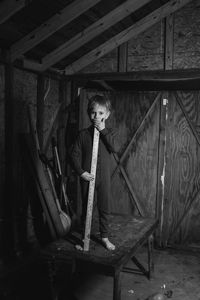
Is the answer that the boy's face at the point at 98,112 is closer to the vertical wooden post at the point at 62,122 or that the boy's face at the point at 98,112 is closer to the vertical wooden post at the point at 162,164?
the vertical wooden post at the point at 162,164

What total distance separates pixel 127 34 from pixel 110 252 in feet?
13.1

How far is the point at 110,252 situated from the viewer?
10.6ft

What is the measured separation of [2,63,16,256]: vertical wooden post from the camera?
16.1 ft

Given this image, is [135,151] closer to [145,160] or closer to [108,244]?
[145,160]

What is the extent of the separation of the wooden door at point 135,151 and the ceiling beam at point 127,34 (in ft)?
1.80

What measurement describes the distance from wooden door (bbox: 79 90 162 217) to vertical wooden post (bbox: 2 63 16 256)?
1.61m

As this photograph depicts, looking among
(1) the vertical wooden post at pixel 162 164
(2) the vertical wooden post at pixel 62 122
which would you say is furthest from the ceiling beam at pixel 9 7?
(1) the vertical wooden post at pixel 162 164

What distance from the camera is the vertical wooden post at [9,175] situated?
16.1 feet

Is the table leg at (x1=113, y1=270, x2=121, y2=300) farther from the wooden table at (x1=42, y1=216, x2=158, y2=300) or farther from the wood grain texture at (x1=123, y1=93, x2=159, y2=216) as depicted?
the wood grain texture at (x1=123, y1=93, x2=159, y2=216)

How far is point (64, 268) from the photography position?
307 centimetres

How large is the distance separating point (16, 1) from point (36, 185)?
2635 millimetres

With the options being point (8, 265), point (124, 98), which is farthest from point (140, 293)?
point (124, 98)

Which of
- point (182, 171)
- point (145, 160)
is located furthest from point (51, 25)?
point (182, 171)

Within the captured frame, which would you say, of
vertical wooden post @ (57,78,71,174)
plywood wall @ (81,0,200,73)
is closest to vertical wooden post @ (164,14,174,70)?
plywood wall @ (81,0,200,73)
